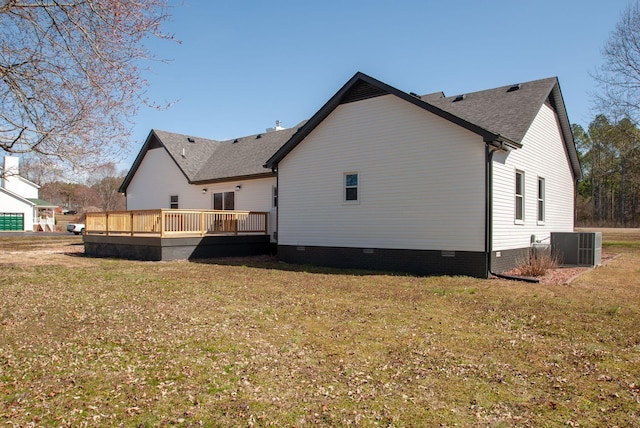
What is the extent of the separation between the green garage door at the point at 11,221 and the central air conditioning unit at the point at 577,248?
46.0 meters

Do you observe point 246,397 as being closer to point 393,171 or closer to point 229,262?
point 393,171

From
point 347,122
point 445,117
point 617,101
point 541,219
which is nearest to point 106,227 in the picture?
point 347,122

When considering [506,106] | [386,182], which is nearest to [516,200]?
[506,106]

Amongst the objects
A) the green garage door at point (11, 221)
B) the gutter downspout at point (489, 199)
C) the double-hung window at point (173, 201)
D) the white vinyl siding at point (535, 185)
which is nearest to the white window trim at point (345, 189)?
the gutter downspout at point (489, 199)

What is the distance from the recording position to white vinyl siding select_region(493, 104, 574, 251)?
1227cm

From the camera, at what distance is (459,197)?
12.0 metres

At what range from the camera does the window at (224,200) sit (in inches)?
845

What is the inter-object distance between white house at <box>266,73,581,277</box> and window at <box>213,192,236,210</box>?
5.56m

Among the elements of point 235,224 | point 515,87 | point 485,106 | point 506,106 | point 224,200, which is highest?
point 515,87

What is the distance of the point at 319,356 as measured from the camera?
5336 millimetres

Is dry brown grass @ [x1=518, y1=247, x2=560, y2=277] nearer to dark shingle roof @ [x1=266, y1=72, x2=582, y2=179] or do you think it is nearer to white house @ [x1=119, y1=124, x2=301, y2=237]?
dark shingle roof @ [x1=266, y1=72, x2=582, y2=179]

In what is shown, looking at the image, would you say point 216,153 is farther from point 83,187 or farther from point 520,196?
point 83,187

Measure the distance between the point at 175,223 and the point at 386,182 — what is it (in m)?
7.95

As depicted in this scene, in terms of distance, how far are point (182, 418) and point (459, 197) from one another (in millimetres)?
9813
